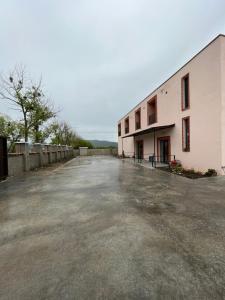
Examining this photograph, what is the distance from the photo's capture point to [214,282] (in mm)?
1994

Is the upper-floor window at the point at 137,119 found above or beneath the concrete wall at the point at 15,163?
above

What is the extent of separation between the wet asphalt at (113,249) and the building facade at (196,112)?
5.08 m

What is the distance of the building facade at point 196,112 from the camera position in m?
8.74

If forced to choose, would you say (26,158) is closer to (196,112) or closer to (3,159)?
(3,159)

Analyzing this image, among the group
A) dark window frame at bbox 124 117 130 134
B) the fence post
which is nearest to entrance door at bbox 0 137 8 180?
the fence post

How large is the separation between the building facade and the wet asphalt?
5.08 m

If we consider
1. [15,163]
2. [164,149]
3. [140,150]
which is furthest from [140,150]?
[15,163]

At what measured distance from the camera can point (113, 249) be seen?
2672mm

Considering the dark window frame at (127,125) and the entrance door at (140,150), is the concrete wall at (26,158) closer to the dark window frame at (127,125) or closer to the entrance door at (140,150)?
the entrance door at (140,150)

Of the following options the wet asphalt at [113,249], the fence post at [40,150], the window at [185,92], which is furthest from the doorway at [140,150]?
the wet asphalt at [113,249]

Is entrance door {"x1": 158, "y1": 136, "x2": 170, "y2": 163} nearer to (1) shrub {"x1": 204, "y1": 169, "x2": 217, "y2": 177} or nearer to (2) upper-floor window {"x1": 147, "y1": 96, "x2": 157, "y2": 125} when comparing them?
(2) upper-floor window {"x1": 147, "y1": 96, "x2": 157, "y2": 125}

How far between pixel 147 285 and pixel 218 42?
10.8 meters

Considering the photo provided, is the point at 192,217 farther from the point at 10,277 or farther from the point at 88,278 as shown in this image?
the point at 10,277

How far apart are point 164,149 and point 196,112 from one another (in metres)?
5.61
